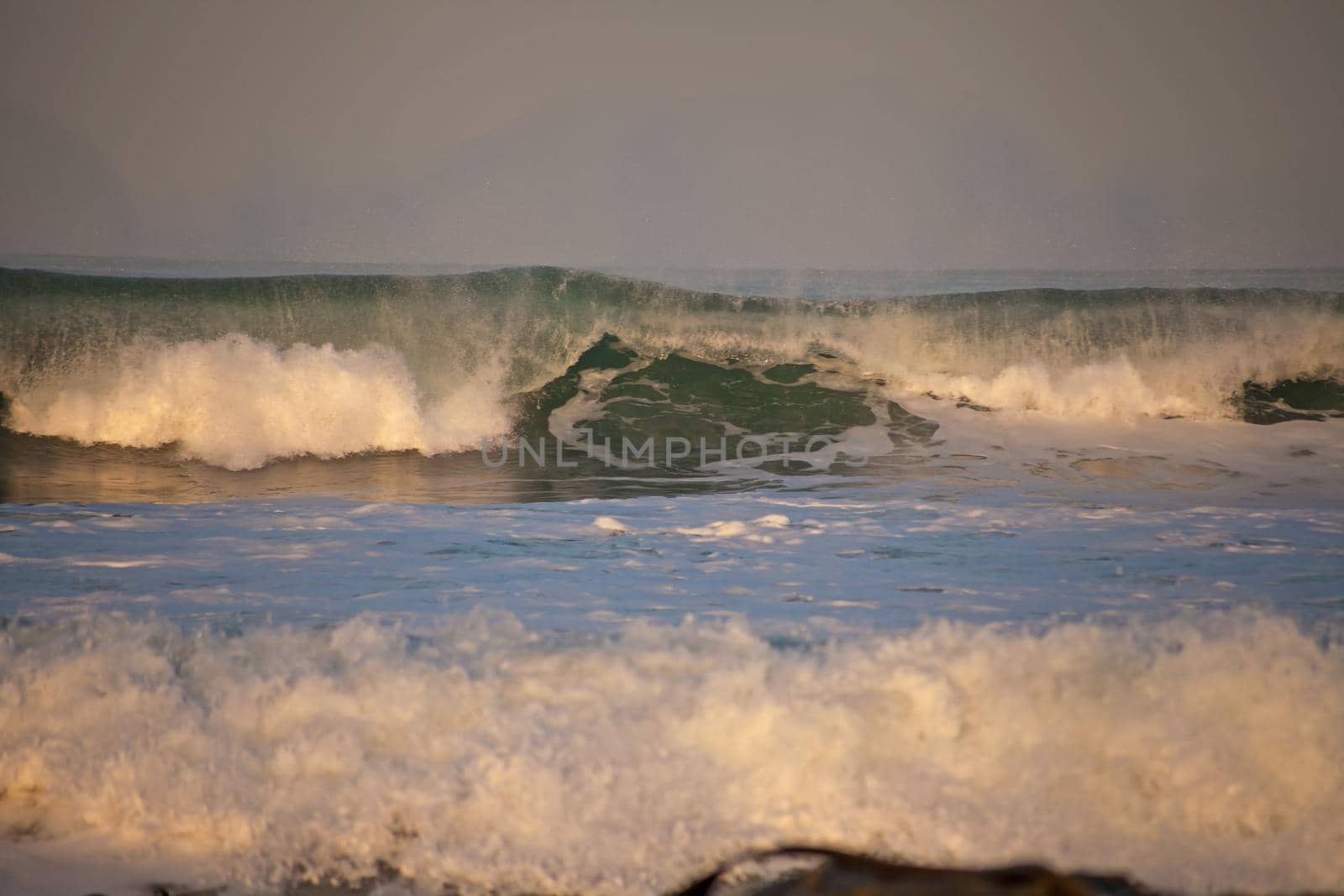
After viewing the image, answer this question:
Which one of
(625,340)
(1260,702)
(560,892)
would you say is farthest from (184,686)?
Result: (625,340)

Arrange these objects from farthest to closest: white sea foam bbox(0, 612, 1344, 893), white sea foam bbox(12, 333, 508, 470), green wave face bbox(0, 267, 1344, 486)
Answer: green wave face bbox(0, 267, 1344, 486), white sea foam bbox(12, 333, 508, 470), white sea foam bbox(0, 612, 1344, 893)

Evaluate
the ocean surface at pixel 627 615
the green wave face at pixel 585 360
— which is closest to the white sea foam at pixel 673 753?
the ocean surface at pixel 627 615

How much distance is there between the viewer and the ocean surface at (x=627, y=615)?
1773mm

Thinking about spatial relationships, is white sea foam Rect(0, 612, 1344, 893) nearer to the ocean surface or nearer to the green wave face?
the ocean surface

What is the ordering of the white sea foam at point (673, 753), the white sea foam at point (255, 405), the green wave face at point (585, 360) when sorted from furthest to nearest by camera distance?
the green wave face at point (585, 360), the white sea foam at point (255, 405), the white sea foam at point (673, 753)

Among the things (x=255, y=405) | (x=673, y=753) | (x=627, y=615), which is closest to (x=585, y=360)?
(x=255, y=405)

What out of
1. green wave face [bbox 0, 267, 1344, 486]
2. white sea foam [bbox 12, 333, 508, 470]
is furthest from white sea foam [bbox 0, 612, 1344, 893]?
white sea foam [bbox 12, 333, 508, 470]

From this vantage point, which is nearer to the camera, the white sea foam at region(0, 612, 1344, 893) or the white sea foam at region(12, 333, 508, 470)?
the white sea foam at region(0, 612, 1344, 893)

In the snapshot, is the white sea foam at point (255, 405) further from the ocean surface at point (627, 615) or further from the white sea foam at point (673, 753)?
the white sea foam at point (673, 753)

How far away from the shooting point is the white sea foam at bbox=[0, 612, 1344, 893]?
173 centimetres

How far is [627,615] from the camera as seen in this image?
262cm

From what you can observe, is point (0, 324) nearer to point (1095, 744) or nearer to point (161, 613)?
point (161, 613)

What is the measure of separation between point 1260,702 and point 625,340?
533cm

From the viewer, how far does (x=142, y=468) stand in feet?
17.2
